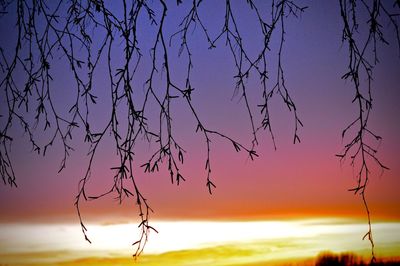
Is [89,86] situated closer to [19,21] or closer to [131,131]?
[131,131]

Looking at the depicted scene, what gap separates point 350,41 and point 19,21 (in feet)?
2.58

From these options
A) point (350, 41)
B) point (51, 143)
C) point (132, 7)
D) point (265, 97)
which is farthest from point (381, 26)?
point (51, 143)

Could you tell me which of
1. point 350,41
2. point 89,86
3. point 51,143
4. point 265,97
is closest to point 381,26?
point 350,41

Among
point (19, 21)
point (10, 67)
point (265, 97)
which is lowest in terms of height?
point (265, 97)

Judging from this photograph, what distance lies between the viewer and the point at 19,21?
1.19 metres

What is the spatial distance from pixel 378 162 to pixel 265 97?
287mm

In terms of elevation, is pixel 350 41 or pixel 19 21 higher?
pixel 19 21

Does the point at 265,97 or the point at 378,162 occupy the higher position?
the point at 265,97

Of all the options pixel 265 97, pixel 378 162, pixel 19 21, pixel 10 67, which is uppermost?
pixel 19 21

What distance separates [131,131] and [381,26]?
23.0 inches

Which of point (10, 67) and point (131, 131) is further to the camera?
point (10, 67)

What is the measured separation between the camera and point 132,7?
3.64 ft

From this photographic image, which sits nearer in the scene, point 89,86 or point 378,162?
point 378,162

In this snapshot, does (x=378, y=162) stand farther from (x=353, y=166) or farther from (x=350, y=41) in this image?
(x=350, y=41)
